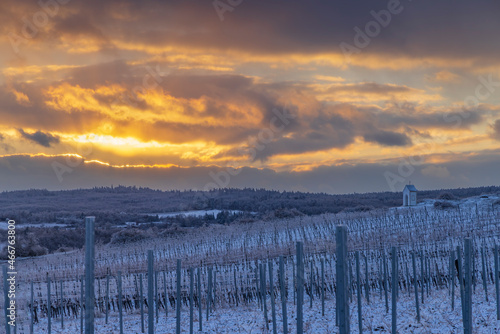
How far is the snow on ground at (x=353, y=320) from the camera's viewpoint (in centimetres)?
1317

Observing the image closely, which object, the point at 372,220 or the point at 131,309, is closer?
the point at 131,309

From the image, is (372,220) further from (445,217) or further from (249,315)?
(249,315)

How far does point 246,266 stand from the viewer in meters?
28.8

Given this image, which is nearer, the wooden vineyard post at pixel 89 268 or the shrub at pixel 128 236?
the wooden vineyard post at pixel 89 268

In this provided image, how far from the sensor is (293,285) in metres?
19.6

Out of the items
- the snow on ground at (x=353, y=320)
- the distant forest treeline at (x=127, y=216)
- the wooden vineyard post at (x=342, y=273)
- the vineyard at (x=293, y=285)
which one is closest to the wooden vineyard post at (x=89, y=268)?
the vineyard at (x=293, y=285)

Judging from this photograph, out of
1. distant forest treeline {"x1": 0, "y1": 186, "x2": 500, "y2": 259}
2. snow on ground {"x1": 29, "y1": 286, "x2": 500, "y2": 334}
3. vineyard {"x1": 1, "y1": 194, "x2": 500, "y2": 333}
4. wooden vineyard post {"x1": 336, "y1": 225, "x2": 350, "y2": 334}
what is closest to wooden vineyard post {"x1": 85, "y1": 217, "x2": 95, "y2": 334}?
vineyard {"x1": 1, "y1": 194, "x2": 500, "y2": 333}

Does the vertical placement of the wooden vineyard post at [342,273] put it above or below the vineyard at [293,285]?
above

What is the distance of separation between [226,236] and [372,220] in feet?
43.2

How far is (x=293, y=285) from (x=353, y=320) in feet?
16.3

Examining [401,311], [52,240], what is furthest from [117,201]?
[401,311]

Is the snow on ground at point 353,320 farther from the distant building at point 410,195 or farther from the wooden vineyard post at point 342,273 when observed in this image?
the distant building at point 410,195

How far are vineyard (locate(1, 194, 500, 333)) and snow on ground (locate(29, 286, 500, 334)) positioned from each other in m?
0.04

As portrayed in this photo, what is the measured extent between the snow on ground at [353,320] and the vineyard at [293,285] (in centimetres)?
4
